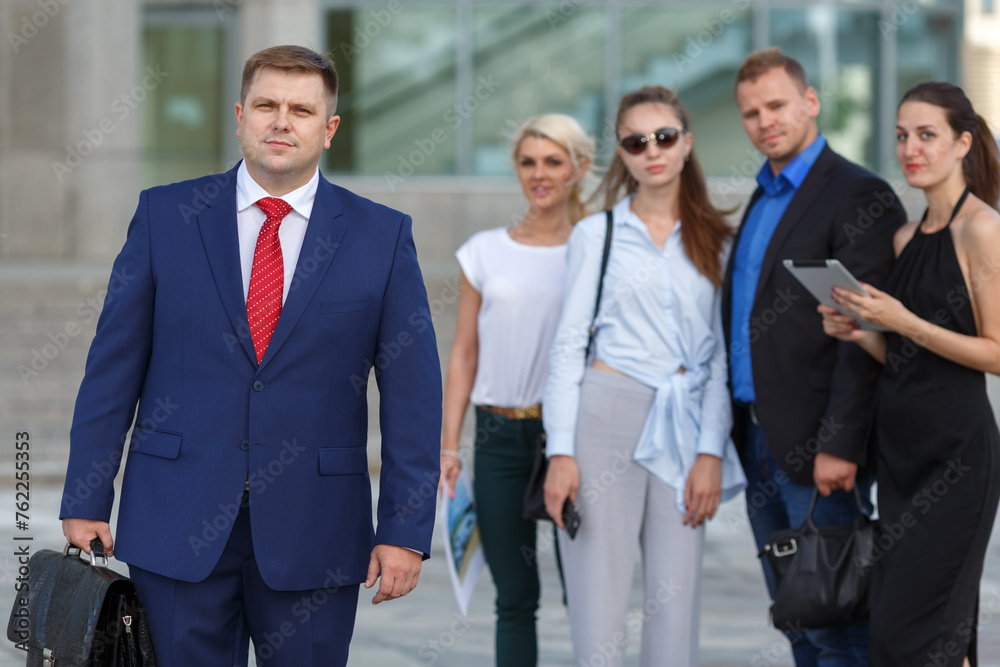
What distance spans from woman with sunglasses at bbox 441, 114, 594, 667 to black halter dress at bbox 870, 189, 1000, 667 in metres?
1.22

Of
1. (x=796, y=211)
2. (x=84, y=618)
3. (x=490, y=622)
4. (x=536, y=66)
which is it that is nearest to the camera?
(x=84, y=618)

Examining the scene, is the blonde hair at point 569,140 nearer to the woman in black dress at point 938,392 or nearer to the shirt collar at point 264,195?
the woman in black dress at point 938,392

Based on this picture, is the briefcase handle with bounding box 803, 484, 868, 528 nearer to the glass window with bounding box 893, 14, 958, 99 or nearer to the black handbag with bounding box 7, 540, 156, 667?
the black handbag with bounding box 7, 540, 156, 667

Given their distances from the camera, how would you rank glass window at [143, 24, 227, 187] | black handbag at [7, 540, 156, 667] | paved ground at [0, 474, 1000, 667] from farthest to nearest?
glass window at [143, 24, 227, 187], paved ground at [0, 474, 1000, 667], black handbag at [7, 540, 156, 667]

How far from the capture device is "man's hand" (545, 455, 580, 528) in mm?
3693

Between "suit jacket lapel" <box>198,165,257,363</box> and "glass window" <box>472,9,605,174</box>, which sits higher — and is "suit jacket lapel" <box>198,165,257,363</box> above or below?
below

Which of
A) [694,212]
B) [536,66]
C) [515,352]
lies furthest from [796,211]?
[536,66]

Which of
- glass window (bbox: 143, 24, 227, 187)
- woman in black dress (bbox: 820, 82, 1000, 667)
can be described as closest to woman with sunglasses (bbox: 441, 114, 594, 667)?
woman in black dress (bbox: 820, 82, 1000, 667)

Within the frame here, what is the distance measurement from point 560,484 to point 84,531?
58.6 inches

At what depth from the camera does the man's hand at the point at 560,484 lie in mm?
3693

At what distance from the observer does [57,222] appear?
615 inches

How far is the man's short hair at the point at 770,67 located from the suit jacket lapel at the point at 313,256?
1.66 meters

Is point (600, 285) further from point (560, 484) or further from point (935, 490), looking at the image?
point (935, 490)

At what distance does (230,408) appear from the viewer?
275 centimetres
